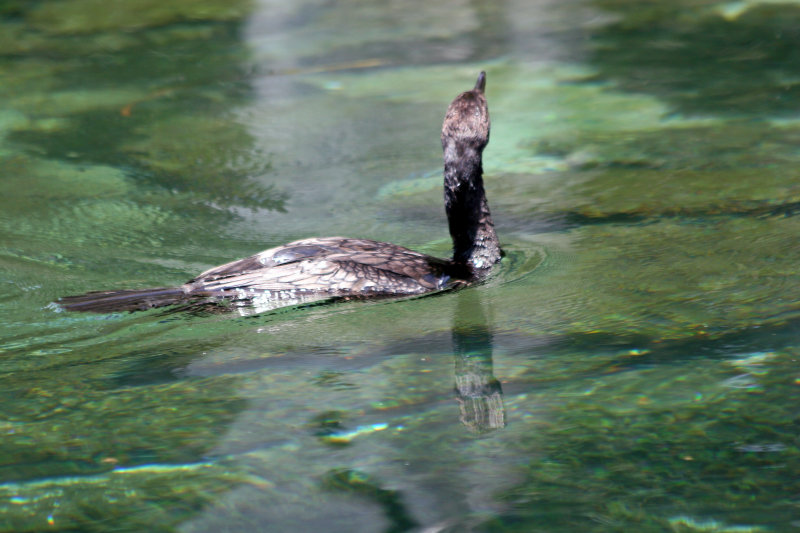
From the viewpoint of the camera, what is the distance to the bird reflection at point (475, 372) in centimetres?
431

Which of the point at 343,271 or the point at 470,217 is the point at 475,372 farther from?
the point at 470,217

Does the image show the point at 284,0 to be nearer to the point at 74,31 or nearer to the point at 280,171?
the point at 74,31

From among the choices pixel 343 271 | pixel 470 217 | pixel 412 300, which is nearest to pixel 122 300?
pixel 343 271

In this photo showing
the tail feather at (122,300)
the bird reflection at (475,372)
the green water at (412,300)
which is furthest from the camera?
the tail feather at (122,300)

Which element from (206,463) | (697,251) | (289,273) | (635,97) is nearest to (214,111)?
(635,97)

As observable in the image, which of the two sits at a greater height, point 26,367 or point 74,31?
point 74,31

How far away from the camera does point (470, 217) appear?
661cm

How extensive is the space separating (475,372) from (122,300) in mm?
2294

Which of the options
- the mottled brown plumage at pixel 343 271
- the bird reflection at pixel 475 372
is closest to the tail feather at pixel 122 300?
the mottled brown plumage at pixel 343 271

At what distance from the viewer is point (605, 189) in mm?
8172

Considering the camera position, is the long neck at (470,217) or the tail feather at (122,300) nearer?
the tail feather at (122,300)

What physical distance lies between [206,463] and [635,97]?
7771 millimetres

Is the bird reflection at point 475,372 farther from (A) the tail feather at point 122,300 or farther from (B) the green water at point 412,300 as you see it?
(A) the tail feather at point 122,300

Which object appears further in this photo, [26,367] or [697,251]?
[697,251]
